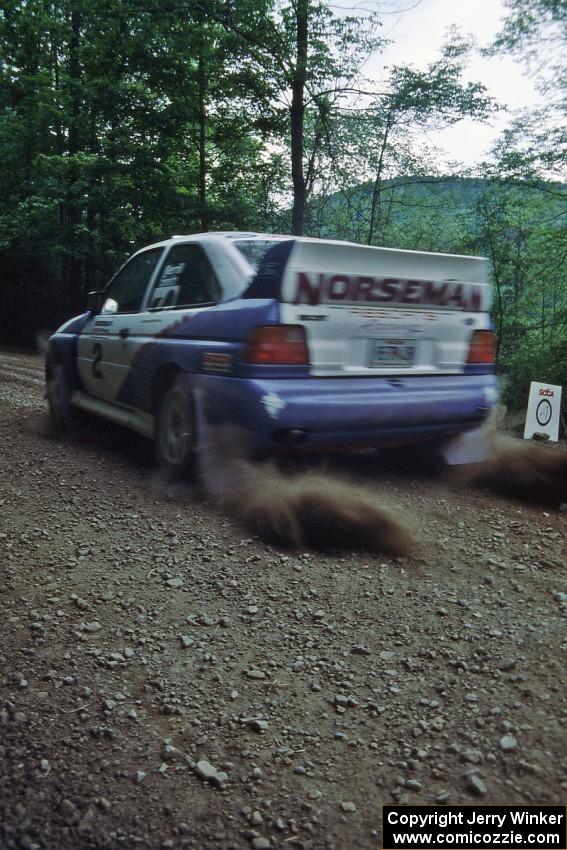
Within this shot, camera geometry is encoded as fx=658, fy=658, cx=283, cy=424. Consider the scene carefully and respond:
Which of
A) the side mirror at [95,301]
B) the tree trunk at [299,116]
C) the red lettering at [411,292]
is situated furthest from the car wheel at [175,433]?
the tree trunk at [299,116]

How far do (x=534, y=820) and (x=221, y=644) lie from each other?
54.8 inches

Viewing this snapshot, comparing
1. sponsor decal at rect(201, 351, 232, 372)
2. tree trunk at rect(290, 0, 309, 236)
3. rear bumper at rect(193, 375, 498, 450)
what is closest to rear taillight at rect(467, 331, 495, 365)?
rear bumper at rect(193, 375, 498, 450)

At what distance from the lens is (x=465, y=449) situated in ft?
17.1

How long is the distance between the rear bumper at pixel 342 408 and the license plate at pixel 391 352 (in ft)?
0.39

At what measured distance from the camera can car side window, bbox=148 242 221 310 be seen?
4742 millimetres

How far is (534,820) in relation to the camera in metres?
1.88

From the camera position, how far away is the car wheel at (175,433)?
4648 mm

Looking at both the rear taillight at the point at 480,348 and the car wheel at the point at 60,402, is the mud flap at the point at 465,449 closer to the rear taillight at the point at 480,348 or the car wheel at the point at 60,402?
the rear taillight at the point at 480,348

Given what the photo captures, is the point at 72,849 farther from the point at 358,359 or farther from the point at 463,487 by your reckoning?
the point at 463,487

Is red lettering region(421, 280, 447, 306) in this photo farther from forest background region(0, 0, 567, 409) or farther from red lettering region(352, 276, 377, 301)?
forest background region(0, 0, 567, 409)

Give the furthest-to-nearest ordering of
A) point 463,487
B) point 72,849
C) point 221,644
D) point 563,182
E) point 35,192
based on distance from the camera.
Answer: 1. point 35,192
2. point 563,182
3. point 463,487
4. point 221,644
5. point 72,849

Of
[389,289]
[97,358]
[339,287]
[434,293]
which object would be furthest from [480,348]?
[97,358]

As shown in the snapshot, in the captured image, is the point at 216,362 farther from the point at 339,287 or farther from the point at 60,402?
the point at 60,402

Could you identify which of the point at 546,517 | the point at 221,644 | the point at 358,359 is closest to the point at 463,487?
the point at 546,517
